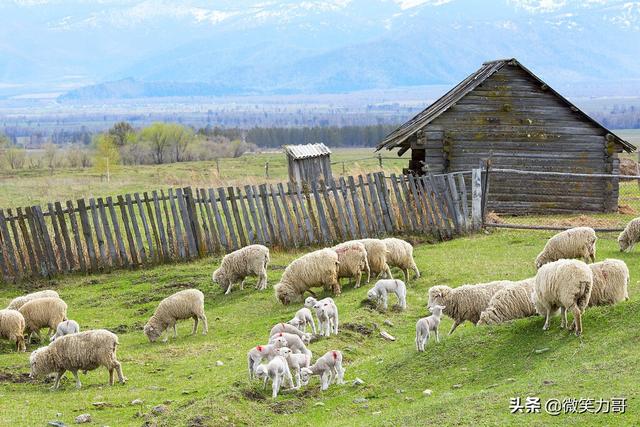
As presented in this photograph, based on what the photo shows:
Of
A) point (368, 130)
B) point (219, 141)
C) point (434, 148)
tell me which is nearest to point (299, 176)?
point (434, 148)

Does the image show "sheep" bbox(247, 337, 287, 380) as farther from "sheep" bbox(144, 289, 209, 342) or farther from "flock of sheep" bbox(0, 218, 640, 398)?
"sheep" bbox(144, 289, 209, 342)

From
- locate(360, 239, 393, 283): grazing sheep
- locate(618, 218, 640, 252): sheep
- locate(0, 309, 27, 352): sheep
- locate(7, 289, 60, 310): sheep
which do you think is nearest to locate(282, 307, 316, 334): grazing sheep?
locate(360, 239, 393, 283): grazing sheep

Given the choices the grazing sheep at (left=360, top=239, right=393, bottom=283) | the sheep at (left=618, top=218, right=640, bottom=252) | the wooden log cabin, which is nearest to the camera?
the grazing sheep at (left=360, top=239, right=393, bottom=283)

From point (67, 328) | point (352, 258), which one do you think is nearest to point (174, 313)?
point (67, 328)

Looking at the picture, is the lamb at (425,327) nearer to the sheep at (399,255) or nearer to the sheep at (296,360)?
the sheep at (296,360)

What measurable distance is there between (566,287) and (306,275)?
6.70m

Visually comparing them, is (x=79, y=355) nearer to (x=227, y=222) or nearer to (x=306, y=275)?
(x=306, y=275)

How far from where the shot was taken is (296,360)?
11953 millimetres

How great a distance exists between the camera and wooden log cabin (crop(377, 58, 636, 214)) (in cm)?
2931

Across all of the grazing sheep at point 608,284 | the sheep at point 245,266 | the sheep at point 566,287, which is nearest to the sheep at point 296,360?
the sheep at point 566,287

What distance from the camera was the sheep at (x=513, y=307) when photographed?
13.1 m

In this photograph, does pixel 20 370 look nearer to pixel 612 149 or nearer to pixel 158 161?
pixel 612 149

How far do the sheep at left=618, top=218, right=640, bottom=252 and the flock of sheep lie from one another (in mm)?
57

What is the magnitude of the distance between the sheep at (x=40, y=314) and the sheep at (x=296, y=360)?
5580mm
